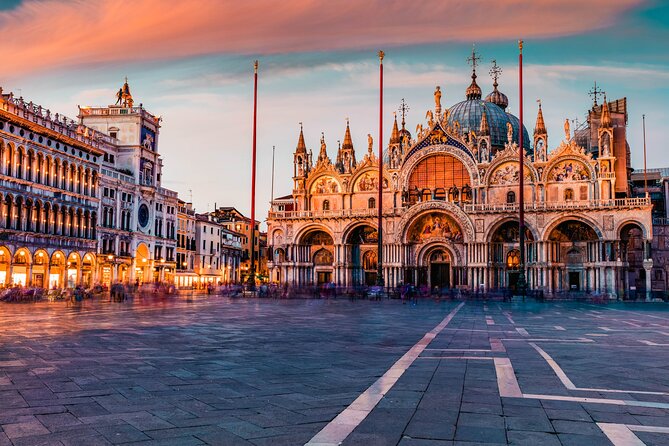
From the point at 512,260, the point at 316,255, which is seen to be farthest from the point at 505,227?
the point at 316,255

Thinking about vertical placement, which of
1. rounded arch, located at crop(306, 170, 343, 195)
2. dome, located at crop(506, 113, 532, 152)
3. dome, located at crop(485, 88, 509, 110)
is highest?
dome, located at crop(485, 88, 509, 110)

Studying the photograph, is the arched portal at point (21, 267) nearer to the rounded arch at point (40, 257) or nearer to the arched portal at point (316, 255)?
the rounded arch at point (40, 257)

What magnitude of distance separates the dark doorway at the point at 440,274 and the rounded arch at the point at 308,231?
12177mm

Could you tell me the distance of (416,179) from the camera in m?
68.2

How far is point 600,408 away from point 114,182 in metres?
63.3

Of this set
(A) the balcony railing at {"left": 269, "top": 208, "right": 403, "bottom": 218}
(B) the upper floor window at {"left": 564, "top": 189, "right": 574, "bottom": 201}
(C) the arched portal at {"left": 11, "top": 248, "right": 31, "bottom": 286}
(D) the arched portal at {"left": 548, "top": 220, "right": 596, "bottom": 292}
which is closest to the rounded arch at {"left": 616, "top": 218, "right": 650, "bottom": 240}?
(D) the arched portal at {"left": 548, "top": 220, "right": 596, "bottom": 292}

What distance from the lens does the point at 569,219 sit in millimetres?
59375

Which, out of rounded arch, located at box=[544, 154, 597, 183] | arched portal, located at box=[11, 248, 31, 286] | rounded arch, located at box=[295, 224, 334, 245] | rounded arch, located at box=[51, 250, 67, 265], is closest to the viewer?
arched portal, located at box=[11, 248, 31, 286]

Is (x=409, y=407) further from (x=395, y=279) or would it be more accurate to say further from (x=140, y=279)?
(x=140, y=279)

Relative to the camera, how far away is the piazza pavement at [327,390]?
634 cm

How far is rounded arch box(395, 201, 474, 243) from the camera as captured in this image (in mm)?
62125

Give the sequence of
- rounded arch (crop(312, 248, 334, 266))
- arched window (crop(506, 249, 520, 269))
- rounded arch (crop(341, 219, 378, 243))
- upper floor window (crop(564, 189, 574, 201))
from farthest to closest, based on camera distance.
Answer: rounded arch (crop(312, 248, 334, 266)) → rounded arch (crop(341, 219, 378, 243)) → arched window (crop(506, 249, 520, 269)) → upper floor window (crop(564, 189, 574, 201))

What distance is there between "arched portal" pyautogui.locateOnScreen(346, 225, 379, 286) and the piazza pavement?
52684mm

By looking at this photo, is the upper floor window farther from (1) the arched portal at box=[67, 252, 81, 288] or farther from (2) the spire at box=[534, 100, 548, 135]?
(1) the arched portal at box=[67, 252, 81, 288]
